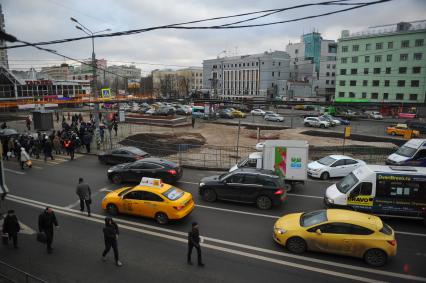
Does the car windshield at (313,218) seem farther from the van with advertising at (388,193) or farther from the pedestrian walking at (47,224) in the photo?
the pedestrian walking at (47,224)

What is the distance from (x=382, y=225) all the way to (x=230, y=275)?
15.3 ft

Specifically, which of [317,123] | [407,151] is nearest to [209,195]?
[407,151]

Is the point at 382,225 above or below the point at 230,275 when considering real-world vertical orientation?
above

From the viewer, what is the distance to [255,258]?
8836 mm

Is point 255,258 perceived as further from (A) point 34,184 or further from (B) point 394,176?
(A) point 34,184

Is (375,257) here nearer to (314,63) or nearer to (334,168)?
(334,168)

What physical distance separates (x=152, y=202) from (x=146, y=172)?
15.3ft

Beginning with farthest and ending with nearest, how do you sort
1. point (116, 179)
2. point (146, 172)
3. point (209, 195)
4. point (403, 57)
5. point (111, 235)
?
point (403, 57), point (116, 179), point (146, 172), point (209, 195), point (111, 235)

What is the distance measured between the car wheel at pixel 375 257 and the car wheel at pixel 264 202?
14.7 ft

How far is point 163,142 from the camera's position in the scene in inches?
1098

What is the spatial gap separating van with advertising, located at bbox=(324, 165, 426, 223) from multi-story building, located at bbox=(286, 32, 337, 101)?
83214 mm

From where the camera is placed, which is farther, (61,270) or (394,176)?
(394,176)

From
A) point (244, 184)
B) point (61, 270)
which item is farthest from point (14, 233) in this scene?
point (244, 184)

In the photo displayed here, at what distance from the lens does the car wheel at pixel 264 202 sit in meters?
12.4
